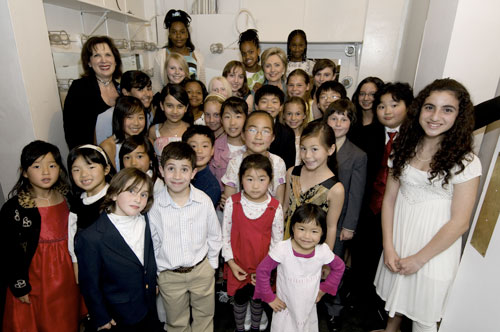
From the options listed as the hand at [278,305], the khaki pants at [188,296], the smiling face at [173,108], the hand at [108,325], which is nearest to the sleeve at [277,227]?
the hand at [278,305]

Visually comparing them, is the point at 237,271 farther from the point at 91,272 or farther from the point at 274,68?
the point at 274,68

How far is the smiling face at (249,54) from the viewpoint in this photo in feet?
8.87

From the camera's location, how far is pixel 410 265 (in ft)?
4.84

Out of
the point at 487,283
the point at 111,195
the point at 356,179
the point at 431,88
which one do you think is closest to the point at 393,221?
the point at 356,179

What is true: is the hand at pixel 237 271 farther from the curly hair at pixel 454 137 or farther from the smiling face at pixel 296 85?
the smiling face at pixel 296 85

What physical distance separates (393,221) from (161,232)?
47.1 inches

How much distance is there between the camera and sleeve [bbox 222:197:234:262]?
63.8 inches

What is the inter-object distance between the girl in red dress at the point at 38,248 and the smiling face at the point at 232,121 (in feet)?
3.10

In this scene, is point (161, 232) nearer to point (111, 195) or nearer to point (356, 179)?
point (111, 195)

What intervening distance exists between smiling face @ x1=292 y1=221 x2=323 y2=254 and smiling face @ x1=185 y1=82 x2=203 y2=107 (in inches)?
55.8

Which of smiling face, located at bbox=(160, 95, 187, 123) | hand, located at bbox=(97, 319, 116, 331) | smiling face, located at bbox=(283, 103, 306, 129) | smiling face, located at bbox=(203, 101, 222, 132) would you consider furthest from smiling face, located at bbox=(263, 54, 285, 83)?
hand, located at bbox=(97, 319, 116, 331)

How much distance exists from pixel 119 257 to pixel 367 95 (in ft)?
5.87

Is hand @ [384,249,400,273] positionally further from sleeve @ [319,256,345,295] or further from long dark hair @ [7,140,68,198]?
long dark hair @ [7,140,68,198]

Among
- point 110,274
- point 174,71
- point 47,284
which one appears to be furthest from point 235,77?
point 47,284
